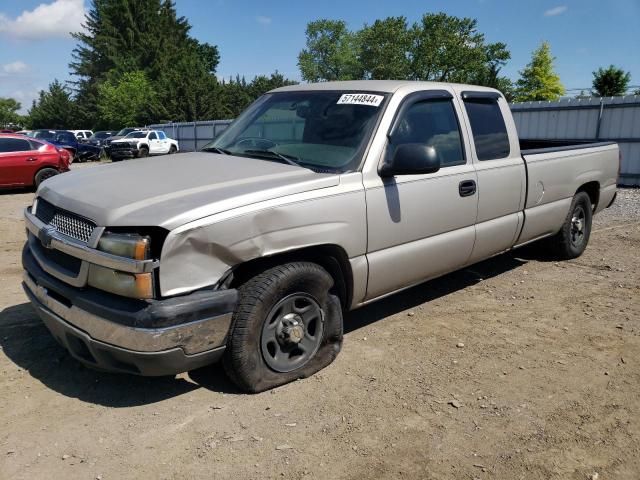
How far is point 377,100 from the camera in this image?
389cm

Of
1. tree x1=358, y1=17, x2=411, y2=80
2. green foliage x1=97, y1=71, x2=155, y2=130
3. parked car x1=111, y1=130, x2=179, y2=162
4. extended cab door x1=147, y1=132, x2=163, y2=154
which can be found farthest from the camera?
tree x1=358, y1=17, x2=411, y2=80

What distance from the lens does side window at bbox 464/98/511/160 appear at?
4.58 meters

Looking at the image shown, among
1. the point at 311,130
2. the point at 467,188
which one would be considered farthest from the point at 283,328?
the point at 467,188

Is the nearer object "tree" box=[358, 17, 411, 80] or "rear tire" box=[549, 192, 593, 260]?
"rear tire" box=[549, 192, 593, 260]

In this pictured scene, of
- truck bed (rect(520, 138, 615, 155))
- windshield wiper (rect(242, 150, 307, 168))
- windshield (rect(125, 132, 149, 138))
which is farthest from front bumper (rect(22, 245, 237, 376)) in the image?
windshield (rect(125, 132, 149, 138))

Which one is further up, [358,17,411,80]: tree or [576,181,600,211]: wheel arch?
[358,17,411,80]: tree

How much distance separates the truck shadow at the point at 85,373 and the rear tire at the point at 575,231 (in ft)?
8.08

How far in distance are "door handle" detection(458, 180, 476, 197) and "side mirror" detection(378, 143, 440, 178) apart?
29.0 inches

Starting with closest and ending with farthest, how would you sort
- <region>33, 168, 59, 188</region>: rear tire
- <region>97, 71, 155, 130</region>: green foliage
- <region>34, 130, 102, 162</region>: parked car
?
<region>33, 168, 59, 188</region>: rear tire, <region>34, 130, 102, 162</region>: parked car, <region>97, 71, 155, 130</region>: green foliage

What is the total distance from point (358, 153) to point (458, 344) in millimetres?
1644

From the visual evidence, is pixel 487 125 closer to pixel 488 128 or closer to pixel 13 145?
pixel 488 128

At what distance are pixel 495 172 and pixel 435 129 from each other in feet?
2.55

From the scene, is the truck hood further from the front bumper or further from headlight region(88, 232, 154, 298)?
the front bumper

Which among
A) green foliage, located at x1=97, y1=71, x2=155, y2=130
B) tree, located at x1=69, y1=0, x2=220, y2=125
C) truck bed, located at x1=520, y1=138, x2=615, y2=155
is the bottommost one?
truck bed, located at x1=520, y1=138, x2=615, y2=155
